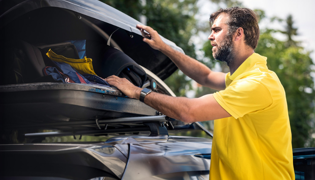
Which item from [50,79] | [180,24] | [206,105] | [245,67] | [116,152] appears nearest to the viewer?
[116,152]

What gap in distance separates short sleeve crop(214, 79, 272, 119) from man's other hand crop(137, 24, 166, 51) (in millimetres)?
697

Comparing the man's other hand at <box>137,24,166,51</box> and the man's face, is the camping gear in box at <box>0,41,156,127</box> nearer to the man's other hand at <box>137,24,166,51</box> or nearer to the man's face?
the man's other hand at <box>137,24,166,51</box>

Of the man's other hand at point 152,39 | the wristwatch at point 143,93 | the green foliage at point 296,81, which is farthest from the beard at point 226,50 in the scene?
the green foliage at point 296,81

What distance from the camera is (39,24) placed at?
5.44 ft

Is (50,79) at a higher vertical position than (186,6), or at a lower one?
lower

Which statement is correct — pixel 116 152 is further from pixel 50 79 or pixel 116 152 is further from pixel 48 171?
pixel 50 79

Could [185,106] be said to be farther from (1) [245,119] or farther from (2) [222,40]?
(2) [222,40]

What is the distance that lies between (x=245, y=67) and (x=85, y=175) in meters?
1.50

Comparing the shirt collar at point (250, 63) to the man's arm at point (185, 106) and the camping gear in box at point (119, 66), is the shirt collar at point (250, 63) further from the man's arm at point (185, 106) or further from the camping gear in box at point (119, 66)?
the camping gear in box at point (119, 66)

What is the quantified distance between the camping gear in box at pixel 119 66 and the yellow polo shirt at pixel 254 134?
0.61 metres

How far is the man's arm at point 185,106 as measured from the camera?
1809 mm

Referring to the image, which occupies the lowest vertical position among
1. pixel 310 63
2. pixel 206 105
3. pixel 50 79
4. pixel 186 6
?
pixel 206 105

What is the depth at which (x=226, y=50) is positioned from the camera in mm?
2326

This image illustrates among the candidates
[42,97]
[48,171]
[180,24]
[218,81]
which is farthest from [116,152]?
[180,24]
